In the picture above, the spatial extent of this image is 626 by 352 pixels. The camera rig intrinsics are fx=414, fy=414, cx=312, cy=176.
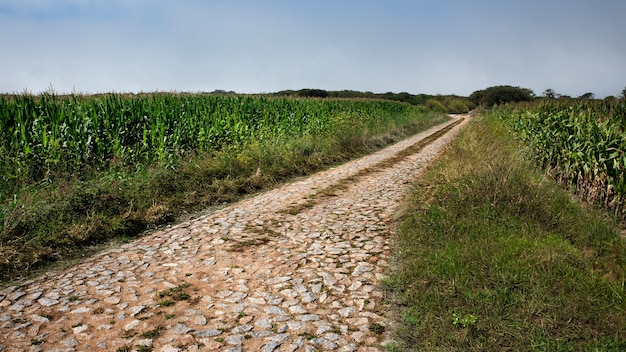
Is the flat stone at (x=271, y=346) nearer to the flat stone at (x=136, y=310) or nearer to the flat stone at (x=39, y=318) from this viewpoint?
the flat stone at (x=136, y=310)

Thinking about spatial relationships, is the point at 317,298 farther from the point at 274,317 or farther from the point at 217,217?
the point at 217,217

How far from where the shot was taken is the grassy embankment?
620 cm

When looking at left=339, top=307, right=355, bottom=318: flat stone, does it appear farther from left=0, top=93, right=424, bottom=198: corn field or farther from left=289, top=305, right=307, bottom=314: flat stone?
left=0, top=93, right=424, bottom=198: corn field

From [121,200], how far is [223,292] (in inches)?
161

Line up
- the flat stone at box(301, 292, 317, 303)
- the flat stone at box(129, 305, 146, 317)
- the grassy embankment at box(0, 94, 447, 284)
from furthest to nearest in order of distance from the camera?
1. the grassy embankment at box(0, 94, 447, 284)
2. the flat stone at box(301, 292, 317, 303)
3. the flat stone at box(129, 305, 146, 317)

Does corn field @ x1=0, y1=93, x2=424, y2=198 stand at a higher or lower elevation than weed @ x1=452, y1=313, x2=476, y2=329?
higher

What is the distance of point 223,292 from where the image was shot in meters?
4.52

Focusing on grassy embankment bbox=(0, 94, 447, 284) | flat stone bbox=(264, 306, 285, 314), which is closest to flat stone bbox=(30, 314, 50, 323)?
grassy embankment bbox=(0, 94, 447, 284)

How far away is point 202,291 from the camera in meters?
4.54

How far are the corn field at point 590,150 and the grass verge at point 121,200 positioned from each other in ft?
21.4

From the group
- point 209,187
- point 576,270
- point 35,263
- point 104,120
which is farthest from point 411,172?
point 35,263

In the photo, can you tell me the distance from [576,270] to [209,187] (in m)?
7.06

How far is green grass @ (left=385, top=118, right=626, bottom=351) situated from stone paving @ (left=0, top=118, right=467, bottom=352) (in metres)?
0.44

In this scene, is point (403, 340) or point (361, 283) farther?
point (361, 283)
